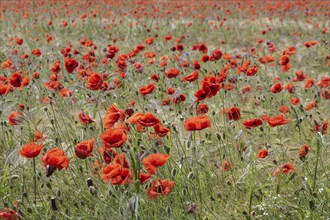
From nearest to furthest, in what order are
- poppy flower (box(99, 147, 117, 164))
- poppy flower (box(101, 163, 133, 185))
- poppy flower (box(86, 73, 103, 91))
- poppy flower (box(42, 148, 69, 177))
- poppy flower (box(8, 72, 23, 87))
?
poppy flower (box(101, 163, 133, 185)), poppy flower (box(42, 148, 69, 177)), poppy flower (box(99, 147, 117, 164)), poppy flower (box(86, 73, 103, 91)), poppy flower (box(8, 72, 23, 87))

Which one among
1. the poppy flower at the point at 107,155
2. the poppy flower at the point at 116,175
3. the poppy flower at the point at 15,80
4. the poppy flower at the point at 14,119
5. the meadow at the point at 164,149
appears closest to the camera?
the poppy flower at the point at 116,175

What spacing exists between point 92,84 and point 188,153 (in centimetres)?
79

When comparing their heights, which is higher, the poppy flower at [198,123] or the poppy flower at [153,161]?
the poppy flower at [198,123]

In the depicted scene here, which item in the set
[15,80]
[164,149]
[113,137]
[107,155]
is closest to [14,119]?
[15,80]

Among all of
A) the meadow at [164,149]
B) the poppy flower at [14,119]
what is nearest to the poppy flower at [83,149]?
the meadow at [164,149]

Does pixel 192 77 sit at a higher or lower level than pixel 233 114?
higher

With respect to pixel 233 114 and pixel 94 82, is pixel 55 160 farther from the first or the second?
pixel 233 114

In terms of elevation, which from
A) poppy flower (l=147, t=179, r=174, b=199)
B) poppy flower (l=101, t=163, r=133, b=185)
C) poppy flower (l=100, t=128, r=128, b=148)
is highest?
poppy flower (l=100, t=128, r=128, b=148)

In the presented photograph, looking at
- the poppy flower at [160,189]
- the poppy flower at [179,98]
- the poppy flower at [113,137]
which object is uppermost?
the poppy flower at [113,137]

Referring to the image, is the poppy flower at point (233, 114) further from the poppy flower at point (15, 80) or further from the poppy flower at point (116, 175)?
the poppy flower at point (15, 80)

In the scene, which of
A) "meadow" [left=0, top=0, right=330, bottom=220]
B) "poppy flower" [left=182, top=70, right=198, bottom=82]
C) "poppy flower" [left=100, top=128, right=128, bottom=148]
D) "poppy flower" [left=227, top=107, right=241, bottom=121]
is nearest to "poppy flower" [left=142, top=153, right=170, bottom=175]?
"meadow" [left=0, top=0, right=330, bottom=220]

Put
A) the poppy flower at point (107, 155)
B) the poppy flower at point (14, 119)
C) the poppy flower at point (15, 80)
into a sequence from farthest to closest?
the poppy flower at point (15, 80) → the poppy flower at point (14, 119) → the poppy flower at point (107, 155)

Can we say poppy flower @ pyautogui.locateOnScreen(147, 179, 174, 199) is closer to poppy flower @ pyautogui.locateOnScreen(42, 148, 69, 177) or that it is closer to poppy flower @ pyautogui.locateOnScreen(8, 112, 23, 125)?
poppy flower @ pyautogui.locateOnScreen(42, 148, 69, 177)

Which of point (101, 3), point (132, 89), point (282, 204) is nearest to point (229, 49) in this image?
point (132, 89)
